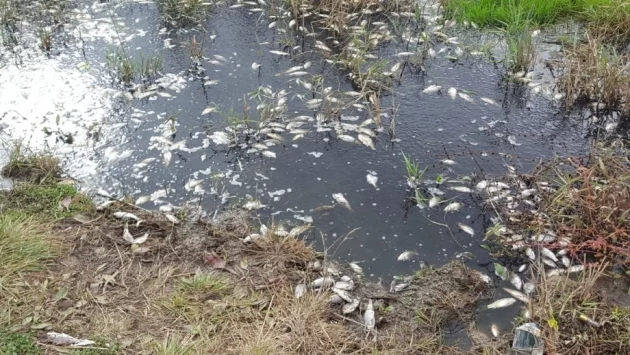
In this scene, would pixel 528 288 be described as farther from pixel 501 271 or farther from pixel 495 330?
pixel 495 330

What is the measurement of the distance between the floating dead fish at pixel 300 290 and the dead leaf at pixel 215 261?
496mm

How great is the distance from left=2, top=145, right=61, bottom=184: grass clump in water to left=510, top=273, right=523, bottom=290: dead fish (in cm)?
320

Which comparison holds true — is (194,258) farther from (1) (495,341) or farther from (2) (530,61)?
(2) (530,61)

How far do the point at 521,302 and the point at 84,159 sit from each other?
10.7 feet

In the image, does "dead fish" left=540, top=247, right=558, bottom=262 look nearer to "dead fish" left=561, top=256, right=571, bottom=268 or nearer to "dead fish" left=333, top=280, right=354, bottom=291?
"dead fish" left=561, top=256, right=571, bottom=268

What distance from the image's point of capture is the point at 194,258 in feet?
11.6

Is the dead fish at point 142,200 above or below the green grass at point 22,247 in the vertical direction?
below

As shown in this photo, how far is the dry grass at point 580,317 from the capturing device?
291 cm

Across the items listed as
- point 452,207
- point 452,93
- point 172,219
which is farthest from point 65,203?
point 452,93

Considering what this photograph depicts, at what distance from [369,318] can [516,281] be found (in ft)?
3.15

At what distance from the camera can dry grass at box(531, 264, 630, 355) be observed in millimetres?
2912

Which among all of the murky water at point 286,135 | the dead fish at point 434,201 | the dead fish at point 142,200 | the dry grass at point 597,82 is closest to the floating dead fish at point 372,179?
the murky water at point 286,135

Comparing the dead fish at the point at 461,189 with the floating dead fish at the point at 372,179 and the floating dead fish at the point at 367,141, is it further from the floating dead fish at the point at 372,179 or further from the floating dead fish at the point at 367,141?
the floating dead fish at the point at 367,141

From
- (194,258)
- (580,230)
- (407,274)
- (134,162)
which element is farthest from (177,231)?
(580,230)
